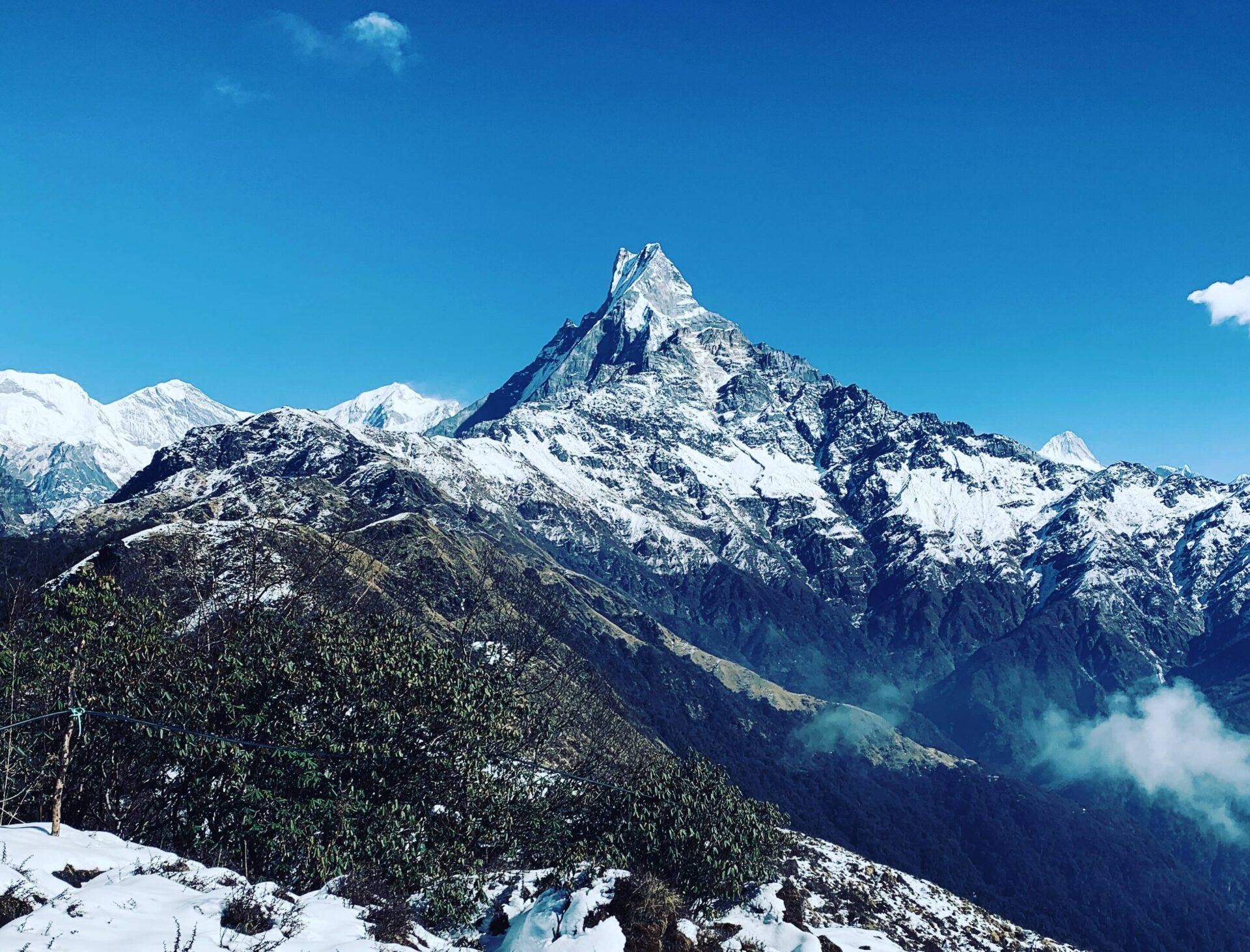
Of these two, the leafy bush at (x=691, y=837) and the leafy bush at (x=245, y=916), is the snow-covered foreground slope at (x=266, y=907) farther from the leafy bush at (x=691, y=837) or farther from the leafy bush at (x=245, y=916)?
the leafy bush at (x=691, y=837)

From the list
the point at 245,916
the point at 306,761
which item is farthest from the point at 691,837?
the point at 245,916

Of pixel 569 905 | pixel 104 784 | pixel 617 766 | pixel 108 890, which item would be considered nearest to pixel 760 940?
pixel 569 905

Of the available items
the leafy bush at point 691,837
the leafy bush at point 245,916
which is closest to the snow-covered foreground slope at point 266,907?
the leafy bush at point 245,916

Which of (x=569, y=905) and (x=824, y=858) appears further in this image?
(x=824, y=858)

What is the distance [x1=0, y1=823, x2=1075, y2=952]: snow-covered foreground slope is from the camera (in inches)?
847

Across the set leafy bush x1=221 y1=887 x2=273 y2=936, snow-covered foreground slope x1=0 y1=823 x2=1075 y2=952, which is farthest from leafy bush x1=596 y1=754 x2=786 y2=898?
leafy bush x1=221 y1=887 x2=273 y2=936

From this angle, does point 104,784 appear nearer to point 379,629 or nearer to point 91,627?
point 91,627

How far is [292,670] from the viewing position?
4309 centimetres

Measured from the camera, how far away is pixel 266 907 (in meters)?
25.9

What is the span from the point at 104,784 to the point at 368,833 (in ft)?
44.7

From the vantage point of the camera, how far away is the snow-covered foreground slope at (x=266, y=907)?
2152cm

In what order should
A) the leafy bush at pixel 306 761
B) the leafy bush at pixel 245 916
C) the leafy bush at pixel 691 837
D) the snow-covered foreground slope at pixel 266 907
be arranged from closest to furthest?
the snow-covered foreground slope at pixel 266 907, the leafy bush at pixel 245 916, the leafy bush at pixel 306 761, the leafy bush at pixel 691 837

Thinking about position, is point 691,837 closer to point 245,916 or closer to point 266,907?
point 266,907

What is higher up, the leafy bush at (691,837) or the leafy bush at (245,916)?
the leafy bush at (691,837)
